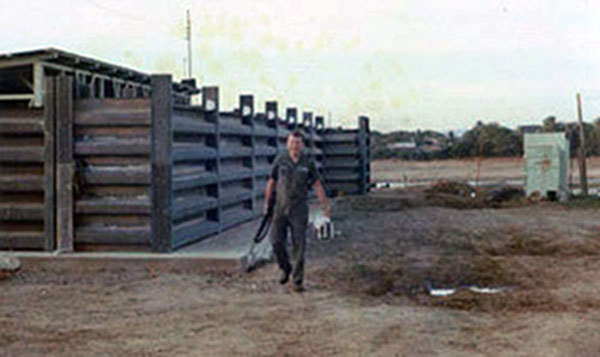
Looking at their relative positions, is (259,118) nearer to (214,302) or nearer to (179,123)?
(179,123)

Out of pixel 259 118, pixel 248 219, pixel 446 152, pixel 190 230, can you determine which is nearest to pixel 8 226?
pixel 190 230

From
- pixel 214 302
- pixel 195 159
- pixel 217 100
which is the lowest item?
pixel 214 302

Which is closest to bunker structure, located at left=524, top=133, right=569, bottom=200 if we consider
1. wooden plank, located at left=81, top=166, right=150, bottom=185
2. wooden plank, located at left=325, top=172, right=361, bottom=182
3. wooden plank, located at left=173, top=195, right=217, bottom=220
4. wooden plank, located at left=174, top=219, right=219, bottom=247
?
wooden plank, located at left=325, top=172, right=361, bottom=182

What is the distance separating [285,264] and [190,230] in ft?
8.47

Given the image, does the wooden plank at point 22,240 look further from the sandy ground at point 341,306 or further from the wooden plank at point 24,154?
the wooden plank at point 24,154

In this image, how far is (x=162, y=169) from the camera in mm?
10414

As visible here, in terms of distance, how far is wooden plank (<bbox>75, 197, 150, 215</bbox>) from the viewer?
414 inches

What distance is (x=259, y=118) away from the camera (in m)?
16.3

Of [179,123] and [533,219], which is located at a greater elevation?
[179,123]

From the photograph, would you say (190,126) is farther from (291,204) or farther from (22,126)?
(291,204)

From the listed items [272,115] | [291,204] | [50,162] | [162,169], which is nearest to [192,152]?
[162,169]

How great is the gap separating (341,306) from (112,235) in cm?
409

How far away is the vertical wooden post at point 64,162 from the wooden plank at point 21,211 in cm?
36

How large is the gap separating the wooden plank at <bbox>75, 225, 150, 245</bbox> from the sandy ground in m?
0.53
